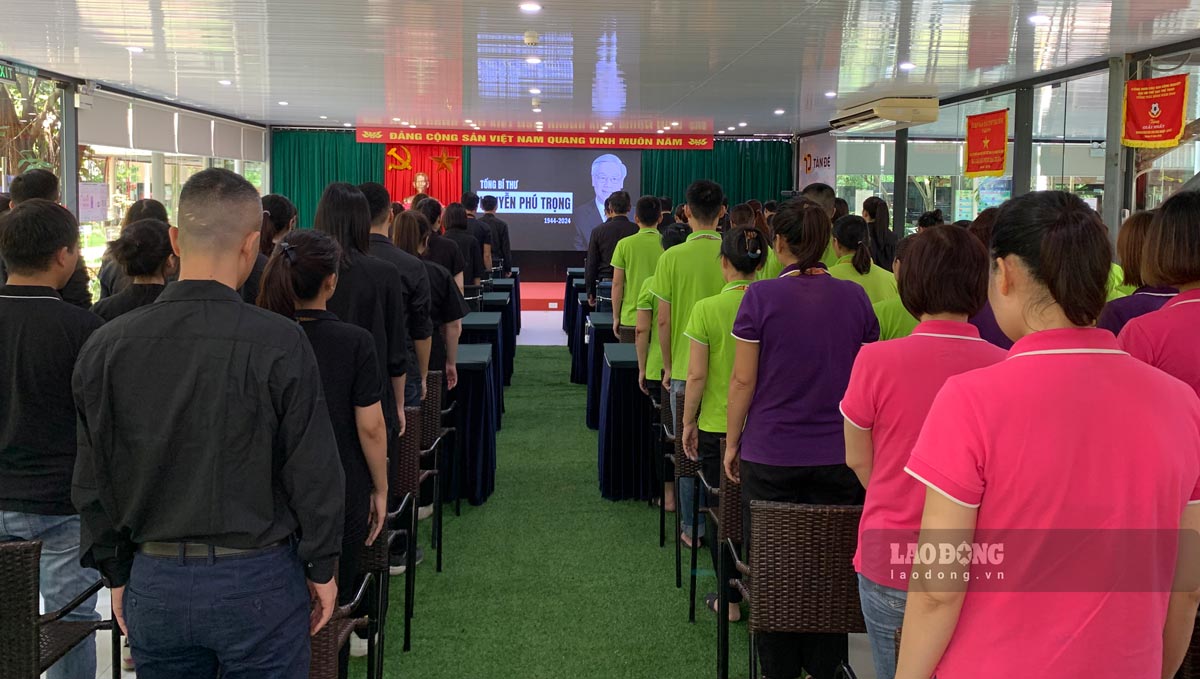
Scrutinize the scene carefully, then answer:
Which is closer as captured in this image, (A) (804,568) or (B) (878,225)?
(A) (804,568)

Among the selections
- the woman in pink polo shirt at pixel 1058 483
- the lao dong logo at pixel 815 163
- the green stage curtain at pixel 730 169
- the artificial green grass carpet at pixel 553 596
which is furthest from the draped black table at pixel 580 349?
the green stage curtain at pixel 730 169

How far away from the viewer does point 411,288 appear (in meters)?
3.96

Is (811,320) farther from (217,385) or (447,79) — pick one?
(447,79)

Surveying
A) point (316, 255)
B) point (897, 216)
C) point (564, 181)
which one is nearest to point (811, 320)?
point (316, 255)

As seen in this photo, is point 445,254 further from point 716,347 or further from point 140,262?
point 140,262

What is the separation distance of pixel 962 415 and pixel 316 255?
1.77m

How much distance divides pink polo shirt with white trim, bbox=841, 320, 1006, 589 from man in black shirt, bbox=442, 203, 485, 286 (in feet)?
18.1

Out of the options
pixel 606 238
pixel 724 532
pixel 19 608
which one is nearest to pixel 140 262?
pixel 19 608

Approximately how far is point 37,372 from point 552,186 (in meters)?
15.9

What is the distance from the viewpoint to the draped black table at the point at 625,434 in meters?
5.32

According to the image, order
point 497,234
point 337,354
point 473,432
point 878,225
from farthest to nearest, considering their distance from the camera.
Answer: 1. point 497,234
2. point 878,225
3. point 473,432
4. point 337,354

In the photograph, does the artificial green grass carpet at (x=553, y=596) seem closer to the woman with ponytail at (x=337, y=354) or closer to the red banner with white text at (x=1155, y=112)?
the woman with ponytail at (x=337, y=354)

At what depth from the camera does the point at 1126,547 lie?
1340 mm

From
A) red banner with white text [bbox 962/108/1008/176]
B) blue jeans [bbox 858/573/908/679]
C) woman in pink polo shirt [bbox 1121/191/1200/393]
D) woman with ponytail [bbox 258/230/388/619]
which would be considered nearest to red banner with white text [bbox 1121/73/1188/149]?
red banner with white text [bbox 962/108/1008/176]
